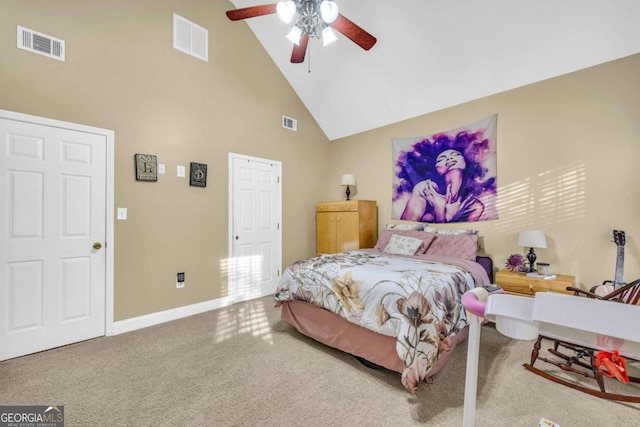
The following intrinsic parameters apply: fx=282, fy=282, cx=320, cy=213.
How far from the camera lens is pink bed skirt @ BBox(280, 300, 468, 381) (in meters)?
2.04

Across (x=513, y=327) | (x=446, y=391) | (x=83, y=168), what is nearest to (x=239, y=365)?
(x=446, y=391)

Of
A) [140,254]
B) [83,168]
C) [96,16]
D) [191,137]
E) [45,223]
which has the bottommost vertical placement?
[140,254]

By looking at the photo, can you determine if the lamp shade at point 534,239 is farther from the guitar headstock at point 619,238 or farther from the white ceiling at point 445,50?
the white ceiling at point 445,50

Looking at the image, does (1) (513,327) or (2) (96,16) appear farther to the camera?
(2) (96,16)

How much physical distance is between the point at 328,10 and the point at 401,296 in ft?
A: 6.86

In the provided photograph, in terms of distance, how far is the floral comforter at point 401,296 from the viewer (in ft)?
6.03

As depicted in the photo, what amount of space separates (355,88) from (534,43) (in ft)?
6.91

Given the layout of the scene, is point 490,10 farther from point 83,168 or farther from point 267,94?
point 83,168

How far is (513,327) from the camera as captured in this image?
0.71 meters

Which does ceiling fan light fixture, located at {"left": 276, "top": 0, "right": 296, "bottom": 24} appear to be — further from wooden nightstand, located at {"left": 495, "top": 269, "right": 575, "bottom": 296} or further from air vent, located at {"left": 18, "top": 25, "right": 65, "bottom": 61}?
wooden nightstand, located at {"left": 495, "top": 269, "right": 575, "bottom": 296}

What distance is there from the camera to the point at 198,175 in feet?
11.3

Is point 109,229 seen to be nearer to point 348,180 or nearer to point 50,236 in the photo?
point 50,236

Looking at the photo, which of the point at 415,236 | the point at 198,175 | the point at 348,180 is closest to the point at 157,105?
the point at 198,175

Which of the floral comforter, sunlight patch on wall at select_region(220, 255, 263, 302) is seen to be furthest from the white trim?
the floral comforter
